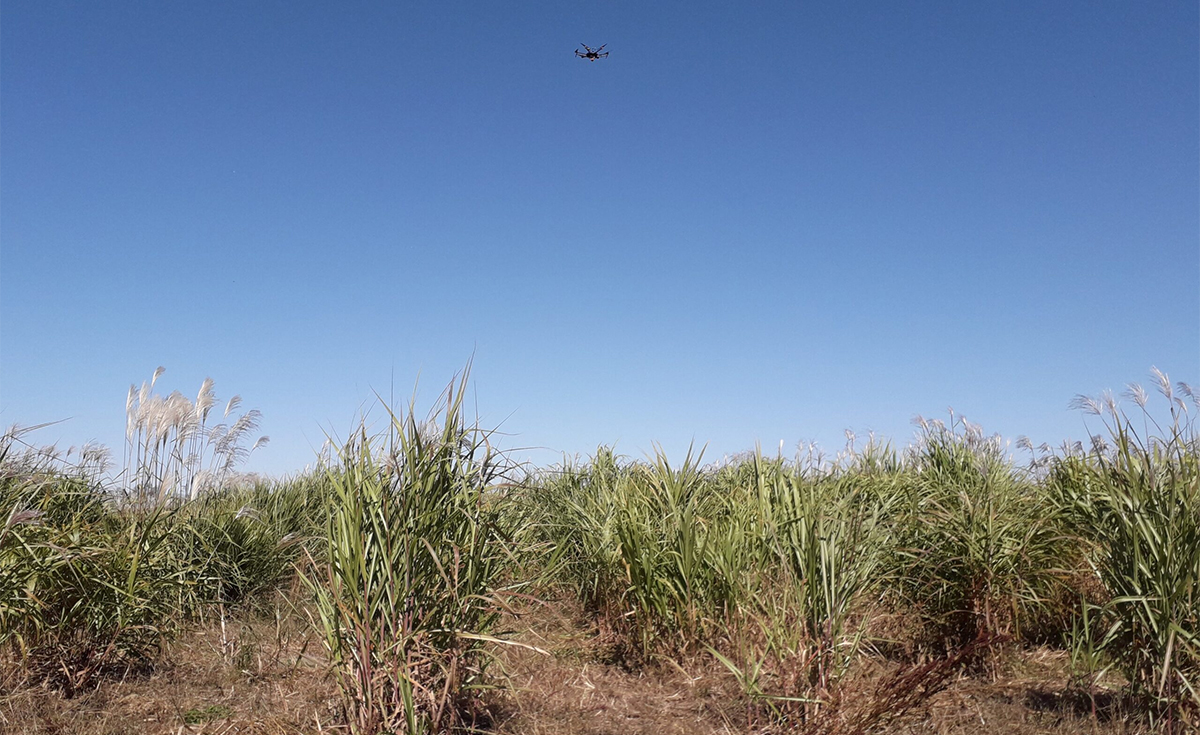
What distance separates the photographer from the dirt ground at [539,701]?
406cm

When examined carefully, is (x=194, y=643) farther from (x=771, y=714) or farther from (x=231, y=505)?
(x=771, y=714)

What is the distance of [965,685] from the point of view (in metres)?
4.82

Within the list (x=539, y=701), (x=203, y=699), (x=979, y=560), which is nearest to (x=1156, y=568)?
(x=979, y=560)

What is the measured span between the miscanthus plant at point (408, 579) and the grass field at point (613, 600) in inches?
0.5

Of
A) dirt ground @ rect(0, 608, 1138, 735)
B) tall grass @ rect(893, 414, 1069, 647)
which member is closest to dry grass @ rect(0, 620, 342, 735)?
dirt ground @ rect(0, 608, 1138, 735)

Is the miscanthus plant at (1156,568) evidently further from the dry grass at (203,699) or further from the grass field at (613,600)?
the dry grass at (203,699)

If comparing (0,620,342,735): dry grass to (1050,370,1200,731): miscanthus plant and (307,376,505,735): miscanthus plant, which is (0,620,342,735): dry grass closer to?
(307,376,505,735): miscanthus plant

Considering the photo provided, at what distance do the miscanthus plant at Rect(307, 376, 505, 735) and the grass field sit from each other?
1cm

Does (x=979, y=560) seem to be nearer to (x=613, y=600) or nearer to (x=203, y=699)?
(x=613, y=600)

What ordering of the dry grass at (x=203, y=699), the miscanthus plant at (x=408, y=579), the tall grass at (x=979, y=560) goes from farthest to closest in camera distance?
the tall grass at (x=979, y=560) < the dry grass at (x=203, y=699) < the miscanthus plant at (x=408, y=579)

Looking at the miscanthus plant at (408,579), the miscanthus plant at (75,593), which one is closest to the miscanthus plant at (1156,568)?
the miscanthus plant at (408,579)

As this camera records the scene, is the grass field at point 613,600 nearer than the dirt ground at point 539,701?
Yes

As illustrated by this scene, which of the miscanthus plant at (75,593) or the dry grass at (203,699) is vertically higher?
the miscanthus plant at (75,593)

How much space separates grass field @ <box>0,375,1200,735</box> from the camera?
3.38 meters
